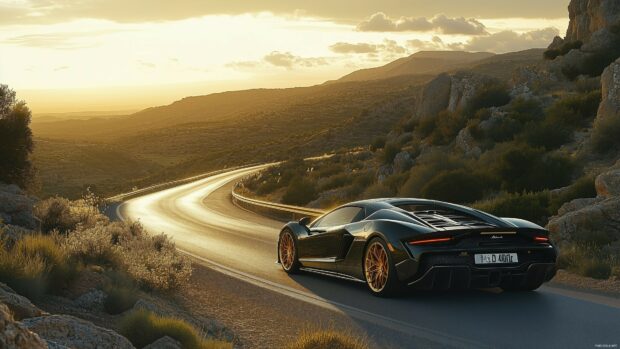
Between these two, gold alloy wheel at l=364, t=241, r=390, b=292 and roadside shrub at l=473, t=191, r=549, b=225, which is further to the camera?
roadside shrub at l=473, t=191, r=549, b=225

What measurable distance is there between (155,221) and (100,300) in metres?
18.1

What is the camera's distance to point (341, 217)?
10961 mm

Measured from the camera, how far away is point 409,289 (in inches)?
379

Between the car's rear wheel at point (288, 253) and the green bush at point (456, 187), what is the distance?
41.6 ft

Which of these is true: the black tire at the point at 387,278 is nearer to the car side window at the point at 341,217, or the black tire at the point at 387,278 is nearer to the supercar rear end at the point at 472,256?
the supercar rear end at the point at 472,256

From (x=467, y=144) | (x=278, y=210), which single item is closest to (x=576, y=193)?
(x=278, y=210)

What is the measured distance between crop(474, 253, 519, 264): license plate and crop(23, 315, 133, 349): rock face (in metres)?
4.93

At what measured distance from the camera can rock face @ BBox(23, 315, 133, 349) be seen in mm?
5031

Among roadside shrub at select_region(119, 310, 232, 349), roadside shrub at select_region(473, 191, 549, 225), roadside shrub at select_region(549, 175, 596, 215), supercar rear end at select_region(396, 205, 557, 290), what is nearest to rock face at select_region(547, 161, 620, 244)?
roadside shrub at select_region(473, 191, 549, 225)

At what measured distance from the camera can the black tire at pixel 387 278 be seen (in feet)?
30.8

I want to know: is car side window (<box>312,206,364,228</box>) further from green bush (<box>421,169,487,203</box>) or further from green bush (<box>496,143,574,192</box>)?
green bush (<box>421,169,487,203</box>)

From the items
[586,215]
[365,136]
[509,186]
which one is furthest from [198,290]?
[365,136]

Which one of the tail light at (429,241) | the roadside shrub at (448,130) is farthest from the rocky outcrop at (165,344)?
the roadside shrub at (448,130)

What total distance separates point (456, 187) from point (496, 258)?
15.7 metres
